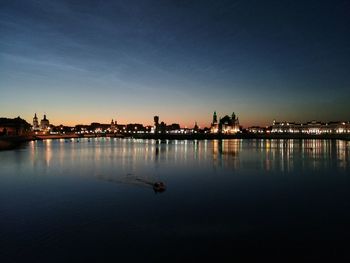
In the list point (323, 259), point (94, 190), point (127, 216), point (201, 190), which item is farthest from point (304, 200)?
point (94, 190)

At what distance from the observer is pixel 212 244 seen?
14.1 m

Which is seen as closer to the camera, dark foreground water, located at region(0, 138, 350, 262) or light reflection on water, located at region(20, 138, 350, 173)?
dark foreground water, located at region(0, 138, 350, 262)

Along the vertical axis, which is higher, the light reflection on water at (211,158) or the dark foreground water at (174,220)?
the light reflection on water at (211,158)

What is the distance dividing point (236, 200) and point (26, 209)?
14.2 m

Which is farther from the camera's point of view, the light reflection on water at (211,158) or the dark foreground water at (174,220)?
the light reflection on water at (211,158)

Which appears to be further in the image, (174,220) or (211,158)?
(211,158)

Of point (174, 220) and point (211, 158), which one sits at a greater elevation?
point (211, 158)

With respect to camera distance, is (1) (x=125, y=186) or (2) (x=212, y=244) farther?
(1) (x=125, y=186)

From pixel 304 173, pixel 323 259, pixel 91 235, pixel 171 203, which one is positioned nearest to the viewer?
pixel 323 259

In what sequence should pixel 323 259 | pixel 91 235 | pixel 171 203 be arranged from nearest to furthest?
pixel 323 259 < pixel 91 235 < pixel 171 203

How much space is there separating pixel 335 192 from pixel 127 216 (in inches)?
698

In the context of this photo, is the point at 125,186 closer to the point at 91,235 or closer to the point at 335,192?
the point at 91,235

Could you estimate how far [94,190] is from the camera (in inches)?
1050

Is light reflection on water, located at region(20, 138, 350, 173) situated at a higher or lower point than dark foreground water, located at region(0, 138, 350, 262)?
higher
